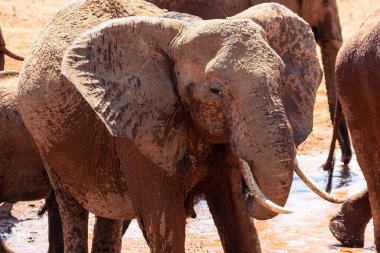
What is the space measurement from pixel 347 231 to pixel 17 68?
6.01 meters

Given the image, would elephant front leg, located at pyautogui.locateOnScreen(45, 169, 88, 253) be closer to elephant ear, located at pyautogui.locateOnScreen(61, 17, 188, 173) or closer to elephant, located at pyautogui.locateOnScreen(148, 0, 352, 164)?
elephant ear, located at pyautogui.locateOnScreen(61, 17, 188, 173)

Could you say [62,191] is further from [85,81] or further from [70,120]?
[85,81]

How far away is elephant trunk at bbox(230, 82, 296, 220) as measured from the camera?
4320 mm

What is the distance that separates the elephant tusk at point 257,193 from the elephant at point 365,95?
1.77 m

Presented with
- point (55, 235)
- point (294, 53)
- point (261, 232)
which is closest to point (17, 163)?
point (55, 235)

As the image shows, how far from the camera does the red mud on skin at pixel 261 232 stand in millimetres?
7195

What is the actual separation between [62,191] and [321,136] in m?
5.98

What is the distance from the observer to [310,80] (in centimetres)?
493

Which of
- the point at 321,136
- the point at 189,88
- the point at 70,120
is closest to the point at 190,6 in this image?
the point at 321,136

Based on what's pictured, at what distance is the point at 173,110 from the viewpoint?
477 cm

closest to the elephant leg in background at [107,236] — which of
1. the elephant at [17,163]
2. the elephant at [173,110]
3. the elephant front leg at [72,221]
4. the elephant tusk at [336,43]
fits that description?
the elephant front leg at [72,221]

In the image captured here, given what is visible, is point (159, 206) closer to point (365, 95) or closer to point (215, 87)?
point (215, 87)

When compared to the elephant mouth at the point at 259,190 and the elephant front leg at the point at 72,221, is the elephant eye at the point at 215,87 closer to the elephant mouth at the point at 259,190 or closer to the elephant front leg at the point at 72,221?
the elephant mouth at the point at 259,190

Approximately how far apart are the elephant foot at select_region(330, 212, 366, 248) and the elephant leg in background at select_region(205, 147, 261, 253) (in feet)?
6.53
